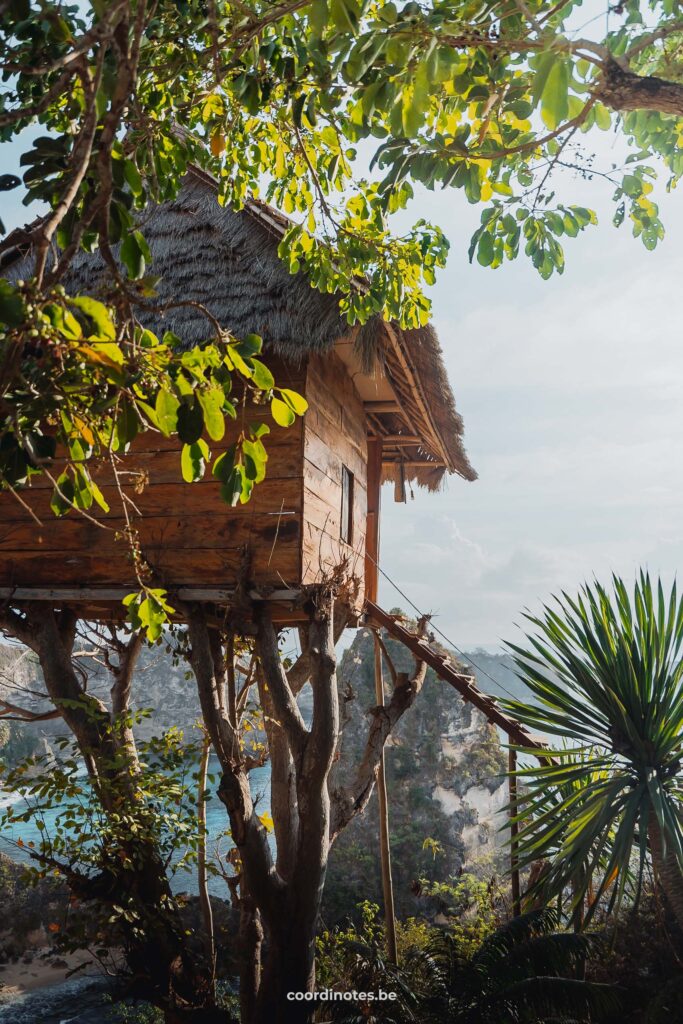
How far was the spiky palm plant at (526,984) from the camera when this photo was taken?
4336 millimetres

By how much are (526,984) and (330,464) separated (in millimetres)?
3684

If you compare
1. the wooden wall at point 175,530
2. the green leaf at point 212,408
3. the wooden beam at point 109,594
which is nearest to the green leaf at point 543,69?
the green leaf at point 212,408

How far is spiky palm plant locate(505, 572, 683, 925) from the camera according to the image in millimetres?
4465

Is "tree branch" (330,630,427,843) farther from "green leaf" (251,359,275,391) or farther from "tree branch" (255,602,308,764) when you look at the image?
"green leaf" (251,359,275,391)

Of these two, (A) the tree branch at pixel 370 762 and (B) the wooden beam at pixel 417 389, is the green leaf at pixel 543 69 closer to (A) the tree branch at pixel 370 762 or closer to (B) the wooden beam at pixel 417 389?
(B) the wooden beam at pixel 417 389

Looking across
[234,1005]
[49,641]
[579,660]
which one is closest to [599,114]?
[579,660]

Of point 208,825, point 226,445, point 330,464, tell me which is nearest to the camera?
point 226,445

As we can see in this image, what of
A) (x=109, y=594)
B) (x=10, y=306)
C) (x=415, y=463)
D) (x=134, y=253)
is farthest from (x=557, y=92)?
(x=415, y=463)

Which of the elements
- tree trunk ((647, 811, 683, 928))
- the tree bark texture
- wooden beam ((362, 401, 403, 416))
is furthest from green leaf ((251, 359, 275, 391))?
wooden beam ((362, 401, 403, 416))

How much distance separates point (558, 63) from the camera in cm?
191

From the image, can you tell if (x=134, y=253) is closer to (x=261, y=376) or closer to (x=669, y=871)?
(x=261, y=376)

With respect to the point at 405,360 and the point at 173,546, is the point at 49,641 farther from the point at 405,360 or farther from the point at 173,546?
the point at 405,360

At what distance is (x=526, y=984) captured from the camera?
4.42 m

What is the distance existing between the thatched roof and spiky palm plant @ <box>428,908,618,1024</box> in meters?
4.08
